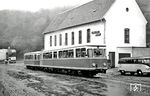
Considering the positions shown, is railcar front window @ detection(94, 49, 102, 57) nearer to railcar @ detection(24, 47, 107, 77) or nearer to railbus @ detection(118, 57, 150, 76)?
railcar @ detection(24, 47, 107, 77)

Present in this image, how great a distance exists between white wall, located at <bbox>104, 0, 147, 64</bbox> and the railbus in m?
7.57

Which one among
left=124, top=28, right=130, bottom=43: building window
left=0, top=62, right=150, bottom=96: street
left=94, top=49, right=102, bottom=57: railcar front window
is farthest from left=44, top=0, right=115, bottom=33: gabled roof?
left=0, top=62, right=150, bottom=96: street

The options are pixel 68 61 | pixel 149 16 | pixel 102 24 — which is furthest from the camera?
pixel 149 16

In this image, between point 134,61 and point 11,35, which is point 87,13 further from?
point 11,35

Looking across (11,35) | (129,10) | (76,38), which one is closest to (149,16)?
(129,10)

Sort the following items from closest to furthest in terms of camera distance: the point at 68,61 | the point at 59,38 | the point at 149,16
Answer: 1. the point at 68,61
2. the point at 149,16
3. the point at 59,38

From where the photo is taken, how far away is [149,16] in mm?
41281

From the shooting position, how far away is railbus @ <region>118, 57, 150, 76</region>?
26013 millimetres

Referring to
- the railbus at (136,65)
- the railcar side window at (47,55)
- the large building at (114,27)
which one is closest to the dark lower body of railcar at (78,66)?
the railcar side window at (47,55)

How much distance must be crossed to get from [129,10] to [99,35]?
589 cm

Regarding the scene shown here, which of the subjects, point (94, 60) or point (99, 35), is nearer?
point (94, 60)

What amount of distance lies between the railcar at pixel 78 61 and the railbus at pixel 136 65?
5.13 m

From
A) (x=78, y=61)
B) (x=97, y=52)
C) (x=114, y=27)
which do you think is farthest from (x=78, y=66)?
(x=114, y=27)

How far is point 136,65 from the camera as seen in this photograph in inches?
1062
